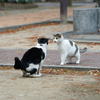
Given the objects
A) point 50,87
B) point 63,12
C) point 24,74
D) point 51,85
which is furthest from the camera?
point 63,12

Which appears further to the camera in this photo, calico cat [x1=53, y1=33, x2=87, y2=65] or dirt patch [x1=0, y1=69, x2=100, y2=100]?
calico cat [x1=53, y1=33, x2=87, y2=65]

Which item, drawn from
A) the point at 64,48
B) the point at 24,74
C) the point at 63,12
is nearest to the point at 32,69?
the point at 24,74

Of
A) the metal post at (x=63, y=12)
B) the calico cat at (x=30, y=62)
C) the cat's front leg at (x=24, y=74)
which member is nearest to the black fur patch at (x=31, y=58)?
the calico cat at (x=30, y=62)

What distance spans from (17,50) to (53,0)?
36.3 metres

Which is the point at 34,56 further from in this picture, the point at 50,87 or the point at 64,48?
the point at 64,48

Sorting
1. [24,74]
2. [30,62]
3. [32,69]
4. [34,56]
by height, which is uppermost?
[34,56]

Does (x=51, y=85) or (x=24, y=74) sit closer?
(x=51, y=85)

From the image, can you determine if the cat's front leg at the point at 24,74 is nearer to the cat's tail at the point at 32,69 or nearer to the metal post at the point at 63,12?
the cat's tail at the point at 32,69

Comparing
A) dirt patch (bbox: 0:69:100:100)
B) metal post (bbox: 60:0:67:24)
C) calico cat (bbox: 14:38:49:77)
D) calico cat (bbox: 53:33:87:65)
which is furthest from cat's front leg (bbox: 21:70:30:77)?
metal post (bbox: 60:0:67:24)

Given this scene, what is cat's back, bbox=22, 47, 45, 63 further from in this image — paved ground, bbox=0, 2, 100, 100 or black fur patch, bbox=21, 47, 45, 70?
paved ground, bbox=0, 2, 100, 100

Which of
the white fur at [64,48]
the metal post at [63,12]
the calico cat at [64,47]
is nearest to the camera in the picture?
the calico cat at [64,47]

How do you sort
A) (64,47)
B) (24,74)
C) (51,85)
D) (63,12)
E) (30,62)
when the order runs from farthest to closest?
1. (63,12)
2. (64,47)
3. (24,74)
4. (30,62)
5. (51,85)

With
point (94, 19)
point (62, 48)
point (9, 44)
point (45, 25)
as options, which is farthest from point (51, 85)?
point (45, 25)

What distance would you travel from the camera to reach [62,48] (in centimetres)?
737
